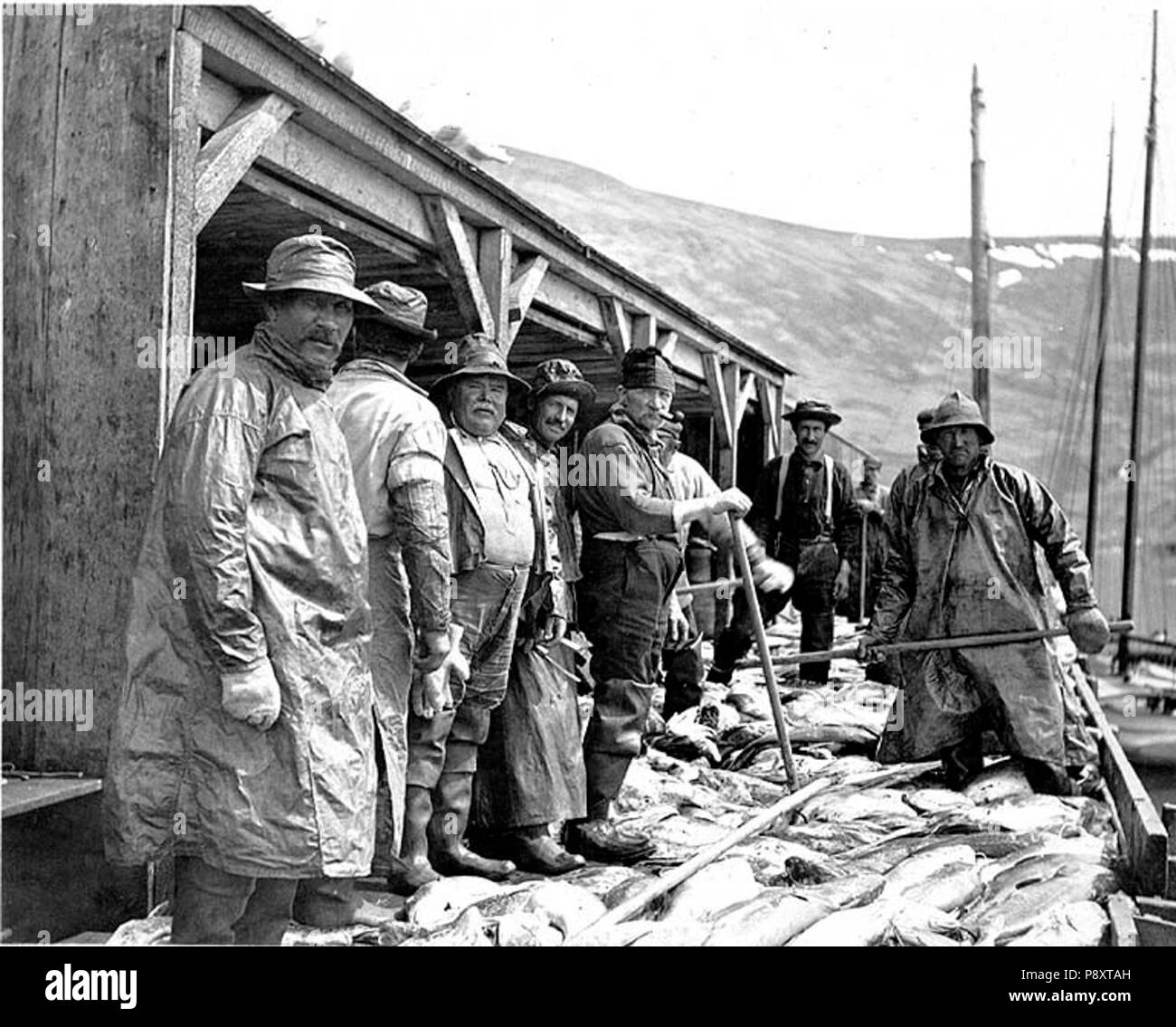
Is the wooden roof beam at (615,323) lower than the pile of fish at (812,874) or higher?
higher

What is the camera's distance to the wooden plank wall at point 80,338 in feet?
13.0

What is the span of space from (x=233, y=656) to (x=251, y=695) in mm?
105

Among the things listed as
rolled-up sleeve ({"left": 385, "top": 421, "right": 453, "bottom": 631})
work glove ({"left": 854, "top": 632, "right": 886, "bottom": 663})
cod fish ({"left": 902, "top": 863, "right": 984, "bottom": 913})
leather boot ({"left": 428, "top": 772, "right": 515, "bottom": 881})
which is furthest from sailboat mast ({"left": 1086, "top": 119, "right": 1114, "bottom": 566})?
rolled-up sleeve ({"left": 385, "top": 421, "right": 453, "bottom": 631})

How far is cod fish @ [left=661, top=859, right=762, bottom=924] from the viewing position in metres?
3.93

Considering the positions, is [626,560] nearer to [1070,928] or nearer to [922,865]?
[922,865]

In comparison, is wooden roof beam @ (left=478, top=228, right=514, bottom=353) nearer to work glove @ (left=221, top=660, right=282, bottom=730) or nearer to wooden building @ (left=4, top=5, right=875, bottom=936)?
wooden building @ (left=4, top=5, right=875, bottom=936)

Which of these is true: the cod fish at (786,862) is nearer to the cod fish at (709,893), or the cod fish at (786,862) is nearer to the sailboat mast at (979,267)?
the cod fish at (709,893)

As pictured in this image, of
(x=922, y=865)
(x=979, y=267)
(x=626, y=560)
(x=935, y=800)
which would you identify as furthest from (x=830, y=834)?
(x=979, y=267)

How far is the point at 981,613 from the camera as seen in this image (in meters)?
6.59

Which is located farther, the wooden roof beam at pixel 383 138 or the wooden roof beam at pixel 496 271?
the wooden roof beam at pixel 496 271

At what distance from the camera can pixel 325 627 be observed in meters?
3.36

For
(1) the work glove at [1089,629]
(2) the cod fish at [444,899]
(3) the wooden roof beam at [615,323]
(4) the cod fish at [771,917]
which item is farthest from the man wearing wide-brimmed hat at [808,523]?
(4) the cod fish at [771,917]

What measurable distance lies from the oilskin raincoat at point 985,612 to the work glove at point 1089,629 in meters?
0.17
